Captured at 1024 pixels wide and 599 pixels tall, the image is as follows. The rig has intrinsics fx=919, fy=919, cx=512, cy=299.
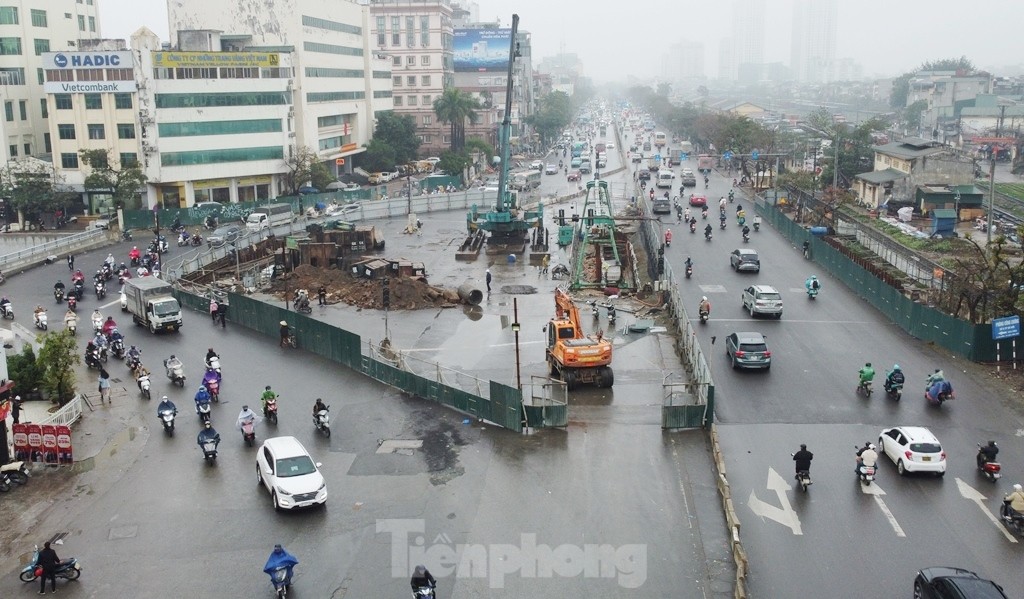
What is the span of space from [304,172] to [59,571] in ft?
223

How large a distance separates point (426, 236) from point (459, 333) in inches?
1182

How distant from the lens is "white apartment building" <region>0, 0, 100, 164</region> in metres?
82.0

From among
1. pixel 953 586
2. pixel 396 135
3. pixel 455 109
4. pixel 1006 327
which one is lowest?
pixel 953 586

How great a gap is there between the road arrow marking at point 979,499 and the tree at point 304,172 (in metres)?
69.6

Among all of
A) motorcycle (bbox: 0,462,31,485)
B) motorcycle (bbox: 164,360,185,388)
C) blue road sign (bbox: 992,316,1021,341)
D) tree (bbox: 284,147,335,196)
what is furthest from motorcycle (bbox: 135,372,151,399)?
tree (bbox: 284,147,335,196)

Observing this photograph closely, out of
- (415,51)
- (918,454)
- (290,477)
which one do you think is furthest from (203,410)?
(415,51)

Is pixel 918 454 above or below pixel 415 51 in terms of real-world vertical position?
below

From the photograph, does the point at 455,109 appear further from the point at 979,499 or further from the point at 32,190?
the point at 979,499

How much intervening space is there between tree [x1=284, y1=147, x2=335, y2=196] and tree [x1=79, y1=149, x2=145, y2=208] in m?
14.5

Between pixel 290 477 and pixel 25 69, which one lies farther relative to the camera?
pixel 25 69

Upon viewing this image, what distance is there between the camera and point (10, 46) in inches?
3287

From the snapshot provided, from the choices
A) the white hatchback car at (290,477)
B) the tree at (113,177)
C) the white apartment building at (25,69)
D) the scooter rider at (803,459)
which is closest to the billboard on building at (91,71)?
the tree at (113,177)

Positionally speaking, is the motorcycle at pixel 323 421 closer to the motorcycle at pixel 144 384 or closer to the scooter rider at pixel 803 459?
the motorcycle at pixel 144 384

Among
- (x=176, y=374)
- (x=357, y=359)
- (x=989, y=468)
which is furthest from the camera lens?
(x=357, y=359)
